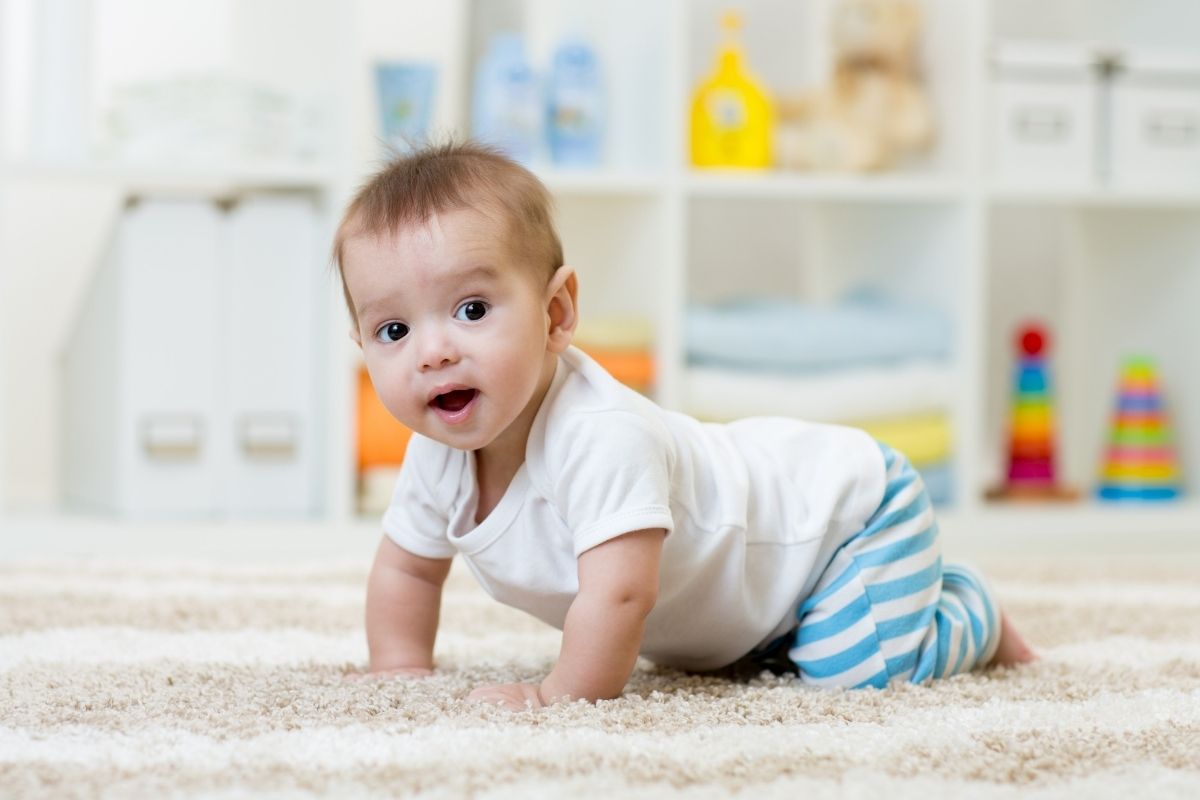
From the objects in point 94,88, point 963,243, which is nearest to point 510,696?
point 963,243

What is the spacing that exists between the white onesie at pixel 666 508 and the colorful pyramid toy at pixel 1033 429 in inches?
46.2

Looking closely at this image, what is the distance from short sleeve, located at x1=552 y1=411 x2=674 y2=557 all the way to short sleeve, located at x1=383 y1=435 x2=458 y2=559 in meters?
0.10

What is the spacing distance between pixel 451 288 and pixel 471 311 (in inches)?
0.8

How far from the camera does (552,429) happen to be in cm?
89

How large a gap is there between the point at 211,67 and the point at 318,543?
2.73 ft

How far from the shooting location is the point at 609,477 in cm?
85

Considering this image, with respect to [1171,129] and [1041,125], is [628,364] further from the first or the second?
[1171,129]

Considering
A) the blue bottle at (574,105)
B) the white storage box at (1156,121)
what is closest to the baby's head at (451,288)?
the blue bottle at (574,105)

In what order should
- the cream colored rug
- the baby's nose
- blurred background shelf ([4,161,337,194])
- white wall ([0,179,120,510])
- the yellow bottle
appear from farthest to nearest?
white wall ([0,179,120,510]), the yellow bottle, blurred background shelf ([4,161,337,194]), the baby's nose, the cream colored rug

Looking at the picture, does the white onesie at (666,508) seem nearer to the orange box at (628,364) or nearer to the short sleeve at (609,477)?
the short sleeve at (609,477)

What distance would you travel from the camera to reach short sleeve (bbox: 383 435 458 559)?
938 mm

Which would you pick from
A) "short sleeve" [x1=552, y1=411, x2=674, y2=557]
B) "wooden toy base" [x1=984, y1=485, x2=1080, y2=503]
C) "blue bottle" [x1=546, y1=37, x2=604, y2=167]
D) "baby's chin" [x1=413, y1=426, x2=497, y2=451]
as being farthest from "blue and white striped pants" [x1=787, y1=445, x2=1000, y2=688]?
"wooden toy base" [x1=984, y1=485, x2=1080, y2=503]

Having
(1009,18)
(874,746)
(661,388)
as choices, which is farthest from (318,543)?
(1009,18)

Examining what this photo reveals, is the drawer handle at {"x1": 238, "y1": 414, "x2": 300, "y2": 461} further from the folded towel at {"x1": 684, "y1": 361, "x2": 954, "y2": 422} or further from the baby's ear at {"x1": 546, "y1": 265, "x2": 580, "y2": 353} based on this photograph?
the baby's ear at {"x1": 546, "y1": 265, "x2": 580, "y2": 353}
